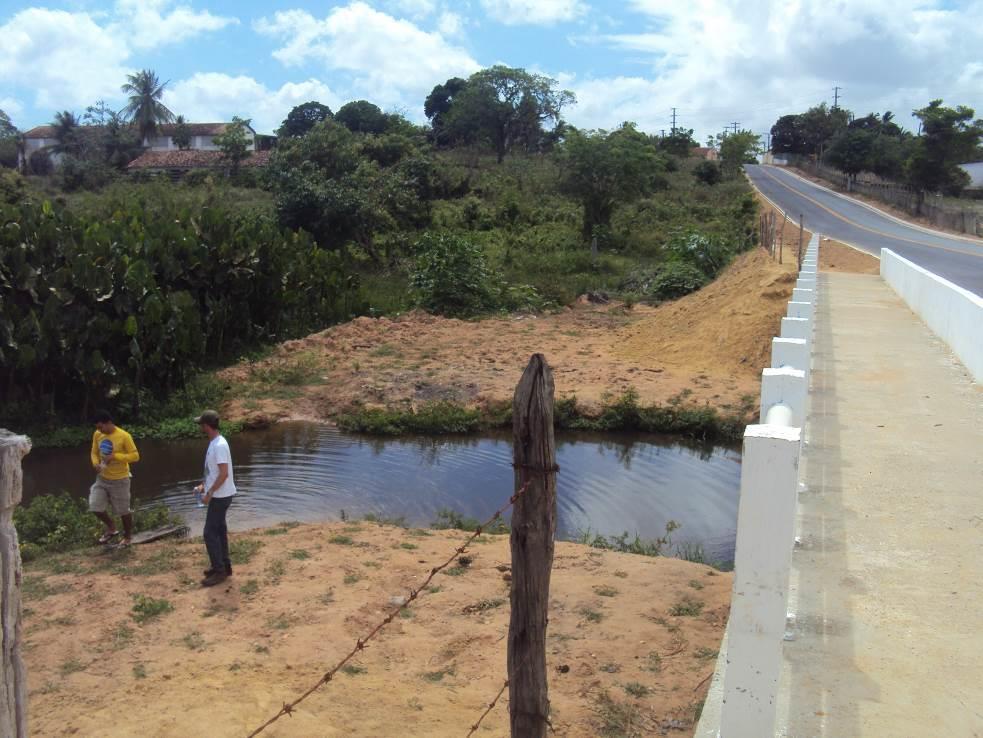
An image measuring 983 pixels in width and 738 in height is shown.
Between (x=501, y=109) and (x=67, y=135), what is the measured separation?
2795 centimetres

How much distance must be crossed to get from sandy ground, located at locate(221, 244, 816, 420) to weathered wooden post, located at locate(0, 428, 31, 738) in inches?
541

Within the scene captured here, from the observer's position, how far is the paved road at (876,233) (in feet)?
78.0

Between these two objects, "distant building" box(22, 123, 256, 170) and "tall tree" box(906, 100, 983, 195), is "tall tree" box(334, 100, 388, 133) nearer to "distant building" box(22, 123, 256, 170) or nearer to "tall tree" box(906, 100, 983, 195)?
"distant building" box(22, 123, 256, 170)

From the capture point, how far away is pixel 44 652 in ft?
22.2

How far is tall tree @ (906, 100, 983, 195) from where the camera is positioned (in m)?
43.5

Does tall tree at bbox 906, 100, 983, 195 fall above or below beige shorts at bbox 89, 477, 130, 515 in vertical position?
above

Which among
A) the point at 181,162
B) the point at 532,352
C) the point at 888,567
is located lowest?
the point at 532,352

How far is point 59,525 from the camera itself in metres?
9.84

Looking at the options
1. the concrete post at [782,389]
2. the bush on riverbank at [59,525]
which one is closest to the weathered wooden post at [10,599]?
the concrete post at [782,389]

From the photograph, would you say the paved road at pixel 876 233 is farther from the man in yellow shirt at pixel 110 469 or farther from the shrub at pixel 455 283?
the man in yellow shirt at pixel 110 469

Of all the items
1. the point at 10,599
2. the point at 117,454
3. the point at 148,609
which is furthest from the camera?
the point at 117,454

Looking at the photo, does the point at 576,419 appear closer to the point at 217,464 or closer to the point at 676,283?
the point at 217,464

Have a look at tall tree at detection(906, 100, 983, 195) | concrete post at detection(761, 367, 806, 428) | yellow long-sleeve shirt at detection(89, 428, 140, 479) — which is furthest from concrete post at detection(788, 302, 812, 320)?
tall tree at detection(906, 100, 983, 195)

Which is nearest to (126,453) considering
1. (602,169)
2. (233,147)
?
(602,169)
